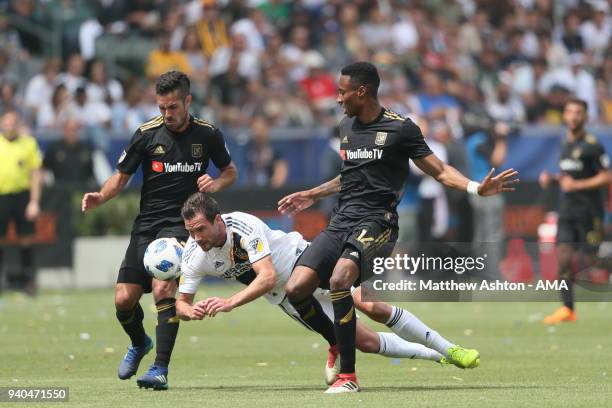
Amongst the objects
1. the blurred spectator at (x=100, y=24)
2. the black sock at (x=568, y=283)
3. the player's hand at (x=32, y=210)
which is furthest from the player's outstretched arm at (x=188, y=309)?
the blurred spectator at (x=100, y=24)

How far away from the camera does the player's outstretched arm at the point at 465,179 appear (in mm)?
10156

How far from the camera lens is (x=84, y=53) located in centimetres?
2552

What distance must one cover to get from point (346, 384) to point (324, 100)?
1623cm

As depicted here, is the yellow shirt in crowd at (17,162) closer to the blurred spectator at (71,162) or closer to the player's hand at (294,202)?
the blurred spectator at (71,162)

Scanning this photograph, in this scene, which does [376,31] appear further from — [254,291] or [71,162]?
[254,291]

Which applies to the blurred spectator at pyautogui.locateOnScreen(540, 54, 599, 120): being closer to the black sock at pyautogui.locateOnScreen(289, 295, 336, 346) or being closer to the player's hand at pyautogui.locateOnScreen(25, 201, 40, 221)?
the player's hand at pyautogui.locateOnScreen(25, 201, 40, 221)

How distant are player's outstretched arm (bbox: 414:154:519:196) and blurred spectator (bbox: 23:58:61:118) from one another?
47.6 feet

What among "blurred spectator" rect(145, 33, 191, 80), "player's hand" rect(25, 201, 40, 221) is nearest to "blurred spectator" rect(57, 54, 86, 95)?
"blurred spectator" rect(145, 33, 191, 80)

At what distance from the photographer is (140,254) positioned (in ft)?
37.7

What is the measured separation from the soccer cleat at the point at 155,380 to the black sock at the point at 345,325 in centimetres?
139

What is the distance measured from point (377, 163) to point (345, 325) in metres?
1.27

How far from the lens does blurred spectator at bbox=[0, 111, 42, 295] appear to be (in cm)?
2117

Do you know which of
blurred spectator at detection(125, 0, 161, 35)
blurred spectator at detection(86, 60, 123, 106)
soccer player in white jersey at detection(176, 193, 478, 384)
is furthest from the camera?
blurred spectator at detection(125, 0, 161, 35)

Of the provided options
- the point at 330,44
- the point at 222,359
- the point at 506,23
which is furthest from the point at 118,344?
the point at 506,23
